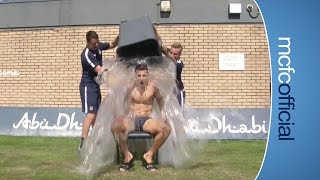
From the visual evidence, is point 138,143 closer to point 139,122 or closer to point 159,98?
point 139,122

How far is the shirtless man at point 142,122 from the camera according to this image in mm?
6004

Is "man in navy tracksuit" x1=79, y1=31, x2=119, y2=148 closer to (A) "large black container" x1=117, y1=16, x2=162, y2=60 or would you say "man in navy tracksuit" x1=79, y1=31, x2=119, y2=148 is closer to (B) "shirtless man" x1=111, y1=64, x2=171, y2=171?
(A) "large black container" x1=117, y1=16, x2=162, y2=60

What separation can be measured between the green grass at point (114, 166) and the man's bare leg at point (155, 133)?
0.20 meters

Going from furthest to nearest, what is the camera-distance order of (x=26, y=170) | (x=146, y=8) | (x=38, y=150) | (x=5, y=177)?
(x=146, y=8), (x=38, y=150), (x=26, y=170), (x=5, y=177)

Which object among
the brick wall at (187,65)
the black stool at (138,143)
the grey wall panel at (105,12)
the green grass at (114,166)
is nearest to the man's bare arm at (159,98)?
the black stool at (138,143)

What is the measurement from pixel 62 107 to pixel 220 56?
366 cm

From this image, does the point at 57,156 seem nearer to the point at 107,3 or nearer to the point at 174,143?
the point at 174,143

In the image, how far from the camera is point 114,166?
6.20 m

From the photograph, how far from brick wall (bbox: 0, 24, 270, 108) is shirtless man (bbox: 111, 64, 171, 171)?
14.4 feet

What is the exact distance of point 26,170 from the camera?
5871mm

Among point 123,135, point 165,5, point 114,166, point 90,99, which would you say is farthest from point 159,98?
point 165,5

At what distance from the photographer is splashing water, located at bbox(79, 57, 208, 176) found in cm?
624

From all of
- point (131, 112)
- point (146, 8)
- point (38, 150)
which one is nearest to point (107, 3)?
point (146, 8)

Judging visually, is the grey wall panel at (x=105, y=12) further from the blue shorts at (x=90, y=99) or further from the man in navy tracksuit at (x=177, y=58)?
the blue shorts at (x=90, y=99)
